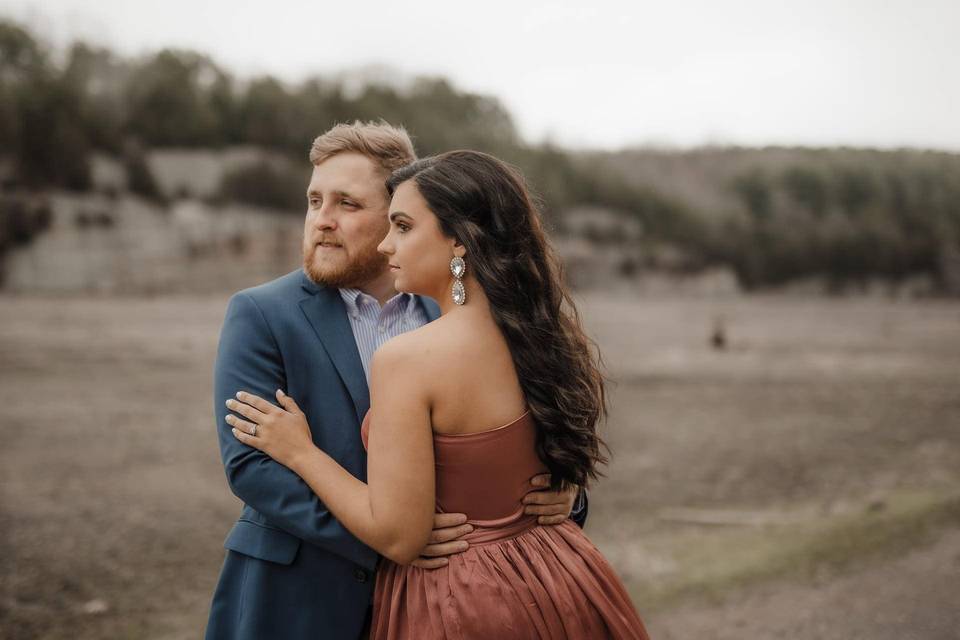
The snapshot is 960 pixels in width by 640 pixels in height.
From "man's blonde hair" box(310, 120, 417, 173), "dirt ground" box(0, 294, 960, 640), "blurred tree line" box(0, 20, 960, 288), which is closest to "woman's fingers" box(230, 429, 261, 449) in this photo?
"man's blonde hair" box(310, 120, 417, 173)

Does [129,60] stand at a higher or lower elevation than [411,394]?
higher

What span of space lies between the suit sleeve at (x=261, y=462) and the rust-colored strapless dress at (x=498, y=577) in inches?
9.0

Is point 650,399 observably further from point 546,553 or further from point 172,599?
point 546,553

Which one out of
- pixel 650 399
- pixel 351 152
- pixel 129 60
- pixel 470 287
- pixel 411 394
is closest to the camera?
pixel 411 394

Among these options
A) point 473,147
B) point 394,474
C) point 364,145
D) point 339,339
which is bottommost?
point 394,474

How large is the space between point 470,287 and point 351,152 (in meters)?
0.78

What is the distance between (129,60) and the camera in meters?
28.5

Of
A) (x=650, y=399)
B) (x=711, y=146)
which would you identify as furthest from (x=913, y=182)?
Result: (x=650, y=399)

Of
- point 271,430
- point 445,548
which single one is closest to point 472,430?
point 445,548

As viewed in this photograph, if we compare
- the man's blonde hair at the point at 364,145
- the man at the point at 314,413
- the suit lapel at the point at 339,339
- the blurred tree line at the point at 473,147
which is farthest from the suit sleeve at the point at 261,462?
the blurred tree line at the point at 473,147

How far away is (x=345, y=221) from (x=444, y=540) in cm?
111

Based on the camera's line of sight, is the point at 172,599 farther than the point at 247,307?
Yes

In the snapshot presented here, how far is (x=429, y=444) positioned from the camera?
2.22 m

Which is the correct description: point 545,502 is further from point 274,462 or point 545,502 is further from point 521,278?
point 274,462
